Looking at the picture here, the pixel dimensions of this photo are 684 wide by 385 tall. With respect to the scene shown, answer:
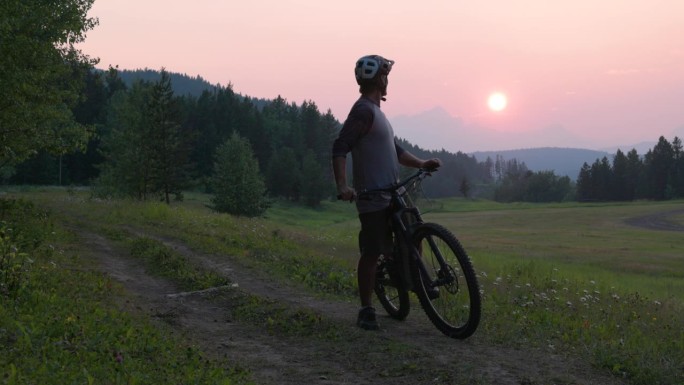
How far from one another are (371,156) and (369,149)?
0.08 metres

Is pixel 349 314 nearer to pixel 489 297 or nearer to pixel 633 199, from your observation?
pixel 489 297

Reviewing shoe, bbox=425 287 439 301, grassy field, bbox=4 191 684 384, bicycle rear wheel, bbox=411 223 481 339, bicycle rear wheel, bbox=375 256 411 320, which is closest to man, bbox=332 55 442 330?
bicycle rear wheel, bbox=375 256 411 320

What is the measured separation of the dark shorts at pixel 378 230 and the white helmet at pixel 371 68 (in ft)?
4.84

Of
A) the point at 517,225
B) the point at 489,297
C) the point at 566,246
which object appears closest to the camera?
the point at 489,297

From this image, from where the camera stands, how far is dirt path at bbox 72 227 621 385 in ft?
14.9

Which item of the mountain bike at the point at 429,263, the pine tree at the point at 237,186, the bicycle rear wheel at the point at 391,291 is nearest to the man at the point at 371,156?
the mountain bike at the point at 429,263

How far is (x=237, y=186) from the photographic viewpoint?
212ft

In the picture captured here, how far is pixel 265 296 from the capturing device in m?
7.92

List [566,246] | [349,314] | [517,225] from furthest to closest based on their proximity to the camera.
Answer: [517,225]
[566,246]
[349,314]

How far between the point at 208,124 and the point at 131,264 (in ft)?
312

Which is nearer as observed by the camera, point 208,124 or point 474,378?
point 474,378

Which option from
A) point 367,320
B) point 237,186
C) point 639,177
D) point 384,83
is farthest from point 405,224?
point 639,177

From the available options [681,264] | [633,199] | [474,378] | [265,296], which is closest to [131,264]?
[265,296]

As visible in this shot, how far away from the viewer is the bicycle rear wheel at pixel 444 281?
219 inches
